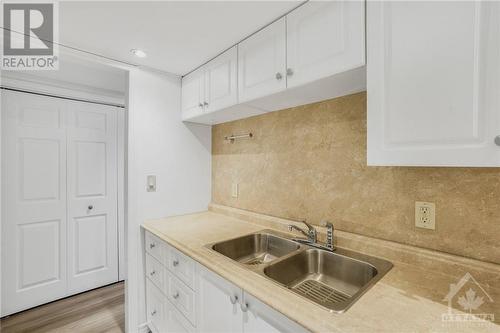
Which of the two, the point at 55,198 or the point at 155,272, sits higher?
the point at 55,198

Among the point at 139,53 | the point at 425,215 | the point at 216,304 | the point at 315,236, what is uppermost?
the point at 139,53

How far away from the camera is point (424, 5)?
0.81 meters

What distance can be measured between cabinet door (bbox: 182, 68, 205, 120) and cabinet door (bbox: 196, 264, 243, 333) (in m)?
1.23

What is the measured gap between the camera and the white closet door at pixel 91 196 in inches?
96.1

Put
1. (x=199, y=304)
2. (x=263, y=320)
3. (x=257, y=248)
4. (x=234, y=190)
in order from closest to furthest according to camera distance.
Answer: (x=263, y=320) → (x=199, y=304) → (x=257, y=248) → (x=234, y=190)

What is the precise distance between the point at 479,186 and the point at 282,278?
37.2 inches

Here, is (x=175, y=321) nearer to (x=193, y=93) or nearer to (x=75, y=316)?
(x=75, y=316)

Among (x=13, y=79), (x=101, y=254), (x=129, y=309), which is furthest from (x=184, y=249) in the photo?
(x=13, y=79)

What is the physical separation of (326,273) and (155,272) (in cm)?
124

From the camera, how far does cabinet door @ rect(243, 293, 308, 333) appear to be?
0.83 metres

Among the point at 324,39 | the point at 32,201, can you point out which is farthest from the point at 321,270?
the point at 32,201

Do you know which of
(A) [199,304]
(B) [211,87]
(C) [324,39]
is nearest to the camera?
(C) [324,39]

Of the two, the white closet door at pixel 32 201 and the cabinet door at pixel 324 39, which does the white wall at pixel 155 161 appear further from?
the cabinet door at pixel 324 39

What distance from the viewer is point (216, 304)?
114 centimetres
